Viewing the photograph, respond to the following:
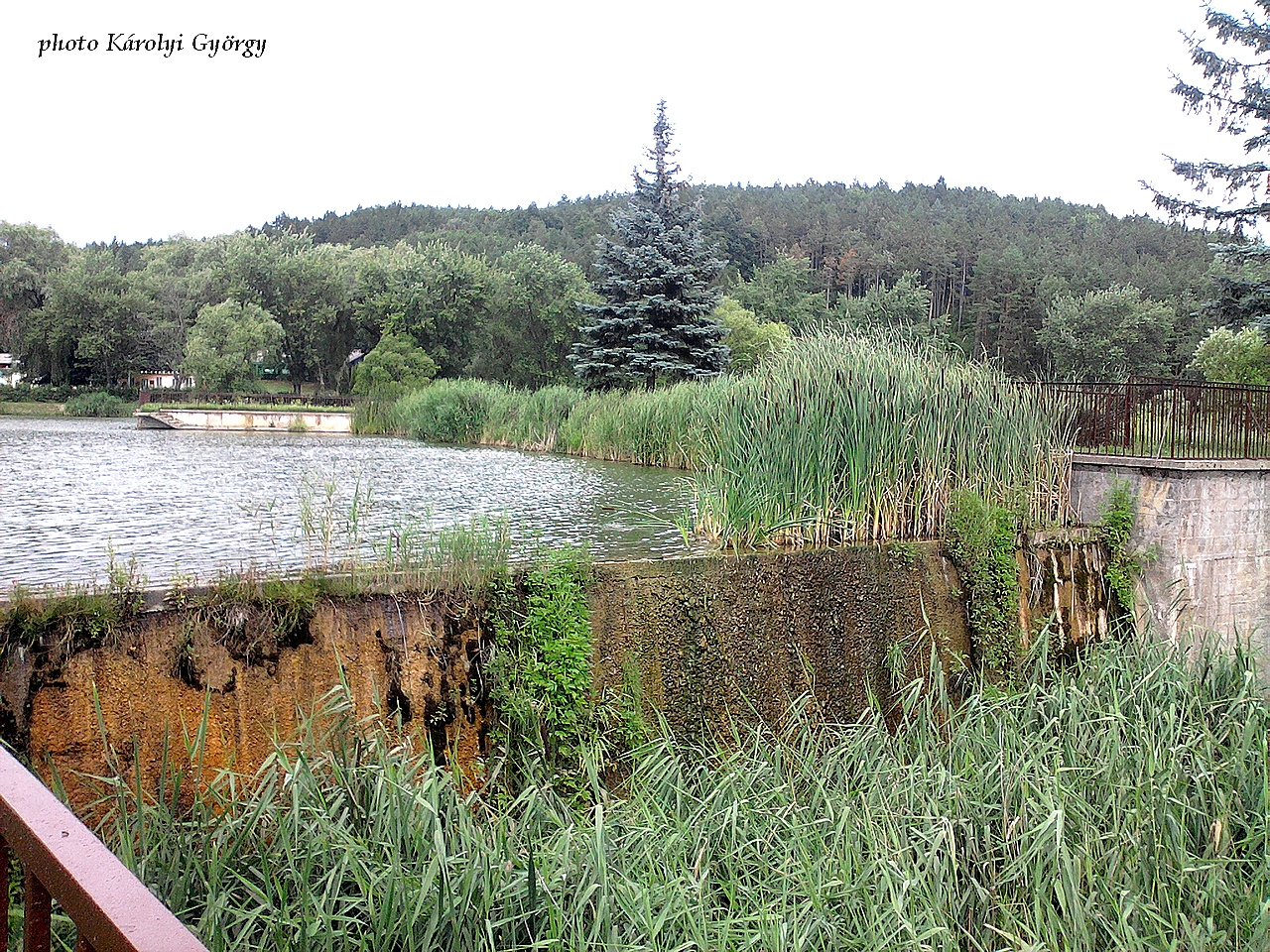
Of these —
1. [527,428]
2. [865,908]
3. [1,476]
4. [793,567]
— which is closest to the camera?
[865,908]

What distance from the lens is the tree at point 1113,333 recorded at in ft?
163

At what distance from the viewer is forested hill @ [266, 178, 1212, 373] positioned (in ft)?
194

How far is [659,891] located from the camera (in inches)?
139

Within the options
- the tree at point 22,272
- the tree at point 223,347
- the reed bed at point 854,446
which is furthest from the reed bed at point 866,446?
the tree at point 22,272

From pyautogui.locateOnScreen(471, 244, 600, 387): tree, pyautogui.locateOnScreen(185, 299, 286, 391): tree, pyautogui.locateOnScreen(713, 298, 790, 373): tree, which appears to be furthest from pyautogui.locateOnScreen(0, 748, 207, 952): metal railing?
pyautogui.locateOnScreen(185, 299, 286, 391): tree

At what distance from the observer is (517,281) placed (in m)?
38.2

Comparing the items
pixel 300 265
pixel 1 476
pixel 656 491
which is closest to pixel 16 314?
Answer: pixel 300 265

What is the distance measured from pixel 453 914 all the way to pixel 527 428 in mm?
16918

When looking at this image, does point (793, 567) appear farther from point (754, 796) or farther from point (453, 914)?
point (453, 914)

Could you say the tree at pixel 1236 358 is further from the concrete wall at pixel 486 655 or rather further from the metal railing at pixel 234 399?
the metal railing at pixel 234 399

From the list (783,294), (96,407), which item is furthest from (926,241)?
(96,407)

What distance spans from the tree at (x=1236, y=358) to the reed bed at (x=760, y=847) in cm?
1552

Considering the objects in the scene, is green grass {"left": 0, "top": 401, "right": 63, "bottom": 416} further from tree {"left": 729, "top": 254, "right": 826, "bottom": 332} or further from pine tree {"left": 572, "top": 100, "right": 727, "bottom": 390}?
tree {"left": 729, "top": 254, "right": 826, "bottom": 332}

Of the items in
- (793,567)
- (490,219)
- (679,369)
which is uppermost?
(490,219)
